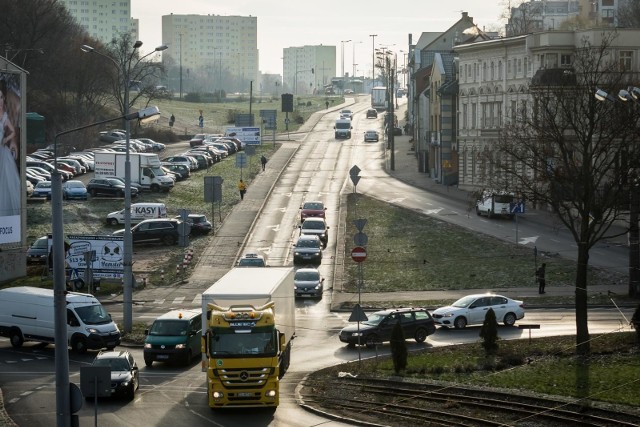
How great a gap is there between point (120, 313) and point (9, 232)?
10232mm

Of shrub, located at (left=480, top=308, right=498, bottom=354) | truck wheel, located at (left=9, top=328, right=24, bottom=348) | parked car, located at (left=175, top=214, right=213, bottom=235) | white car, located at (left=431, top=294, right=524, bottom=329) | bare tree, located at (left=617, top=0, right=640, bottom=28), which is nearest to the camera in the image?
shrub, located at (left=480, top=308, right=498, bottom=354)

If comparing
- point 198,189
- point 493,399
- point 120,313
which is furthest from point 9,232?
point 493,399

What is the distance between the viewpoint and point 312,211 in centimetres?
7269

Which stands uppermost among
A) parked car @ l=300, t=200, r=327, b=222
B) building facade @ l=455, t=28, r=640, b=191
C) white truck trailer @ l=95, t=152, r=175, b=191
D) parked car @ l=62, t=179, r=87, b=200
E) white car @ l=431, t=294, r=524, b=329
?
building facade @ l=455, t=28, r=640, b=191

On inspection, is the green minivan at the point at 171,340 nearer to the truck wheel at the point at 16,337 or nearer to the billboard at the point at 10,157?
the truck wheel at the point at 16,337

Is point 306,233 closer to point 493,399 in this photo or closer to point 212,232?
point 212,232

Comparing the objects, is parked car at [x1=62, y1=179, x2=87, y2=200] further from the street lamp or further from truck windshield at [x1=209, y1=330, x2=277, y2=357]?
the street lamp

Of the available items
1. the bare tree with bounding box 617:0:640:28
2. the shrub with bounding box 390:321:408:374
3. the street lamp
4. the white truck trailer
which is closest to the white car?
the shrub with bounding box 390:321:408:374

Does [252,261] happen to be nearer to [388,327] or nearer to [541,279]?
[541,279]

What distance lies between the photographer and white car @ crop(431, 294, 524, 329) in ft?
145

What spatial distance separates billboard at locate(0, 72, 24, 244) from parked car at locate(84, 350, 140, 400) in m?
25.6

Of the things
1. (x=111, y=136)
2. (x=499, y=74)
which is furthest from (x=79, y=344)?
A: (x=111, y=136)

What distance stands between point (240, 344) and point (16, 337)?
15.4 metres

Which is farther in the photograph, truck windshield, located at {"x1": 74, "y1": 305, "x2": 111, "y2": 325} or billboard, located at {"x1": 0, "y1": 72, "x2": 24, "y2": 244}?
billboard, located at {"x1": 0, "y1": 72, "x2": 24, "y2": 244}
